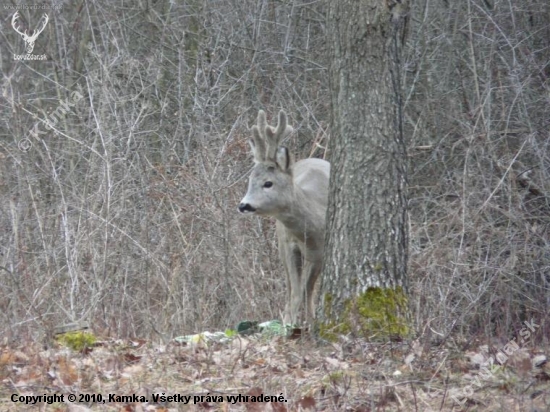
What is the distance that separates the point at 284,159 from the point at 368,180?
2.19 m

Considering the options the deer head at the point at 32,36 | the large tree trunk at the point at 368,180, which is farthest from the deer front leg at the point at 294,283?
the deer head at the point at 32,36

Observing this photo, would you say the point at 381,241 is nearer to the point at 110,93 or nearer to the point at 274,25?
the point at 110,93

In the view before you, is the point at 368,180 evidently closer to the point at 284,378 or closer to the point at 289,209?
the point at 284,378

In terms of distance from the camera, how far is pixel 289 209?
834 centimetres

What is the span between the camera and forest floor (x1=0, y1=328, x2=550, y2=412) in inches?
195

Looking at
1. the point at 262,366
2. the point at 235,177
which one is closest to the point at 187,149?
the point at 235,177

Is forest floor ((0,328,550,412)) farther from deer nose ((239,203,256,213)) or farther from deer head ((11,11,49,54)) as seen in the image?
deer head ((11,11,49,54))

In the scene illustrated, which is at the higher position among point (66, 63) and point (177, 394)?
point (66, 63)

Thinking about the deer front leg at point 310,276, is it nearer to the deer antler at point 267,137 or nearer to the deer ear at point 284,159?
the deer ear at point 284,159

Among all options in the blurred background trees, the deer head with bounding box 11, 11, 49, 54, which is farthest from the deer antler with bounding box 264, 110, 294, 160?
the deer head with bounding box 11, 11, 49, 54

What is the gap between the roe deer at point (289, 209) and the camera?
825 centimetres

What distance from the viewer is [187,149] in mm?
11219

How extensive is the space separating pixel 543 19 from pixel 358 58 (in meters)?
6.94

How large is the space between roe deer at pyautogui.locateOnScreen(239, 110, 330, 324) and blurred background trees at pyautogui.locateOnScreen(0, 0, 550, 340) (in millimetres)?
476
